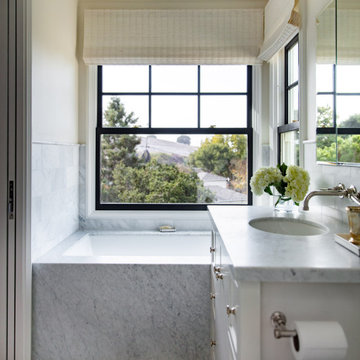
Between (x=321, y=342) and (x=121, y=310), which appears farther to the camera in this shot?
(x=121, y=310)

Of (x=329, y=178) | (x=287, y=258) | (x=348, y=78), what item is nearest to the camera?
(x=287, y=258)

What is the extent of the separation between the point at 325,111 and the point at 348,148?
362 mm

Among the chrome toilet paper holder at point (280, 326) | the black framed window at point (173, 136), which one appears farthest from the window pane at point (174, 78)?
the chrome toilet paper holder at point (280, 326)

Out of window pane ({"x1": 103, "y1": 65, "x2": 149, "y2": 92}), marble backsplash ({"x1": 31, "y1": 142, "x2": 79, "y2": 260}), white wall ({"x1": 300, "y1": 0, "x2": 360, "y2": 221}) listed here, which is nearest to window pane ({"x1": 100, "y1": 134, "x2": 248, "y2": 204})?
marble backsplash ({"x1": 31, "y1": 142, "x2": 79, "y2": 260})

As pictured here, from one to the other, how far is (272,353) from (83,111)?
8.49 feet

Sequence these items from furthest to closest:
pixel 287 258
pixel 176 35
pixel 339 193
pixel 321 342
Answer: pixel 176 35, pixel 339 193, pixel 287 258, pixel 321 342

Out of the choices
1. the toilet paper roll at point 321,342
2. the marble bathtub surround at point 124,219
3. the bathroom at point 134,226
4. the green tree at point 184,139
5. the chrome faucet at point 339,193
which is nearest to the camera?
the toilet paper roll at point 321,342

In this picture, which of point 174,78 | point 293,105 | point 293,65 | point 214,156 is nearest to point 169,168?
point 214,156

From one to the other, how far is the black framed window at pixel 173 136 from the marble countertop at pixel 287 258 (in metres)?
1.80

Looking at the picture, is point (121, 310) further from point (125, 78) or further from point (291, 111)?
point (125, 78)

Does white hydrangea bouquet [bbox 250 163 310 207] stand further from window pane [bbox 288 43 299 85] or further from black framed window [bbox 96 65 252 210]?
black framed window [bbox 96 65 252 210]

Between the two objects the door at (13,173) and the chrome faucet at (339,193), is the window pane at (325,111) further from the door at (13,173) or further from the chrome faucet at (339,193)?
the door at (13,173)

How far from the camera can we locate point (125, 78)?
303cm

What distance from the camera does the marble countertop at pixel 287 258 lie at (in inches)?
32.2
